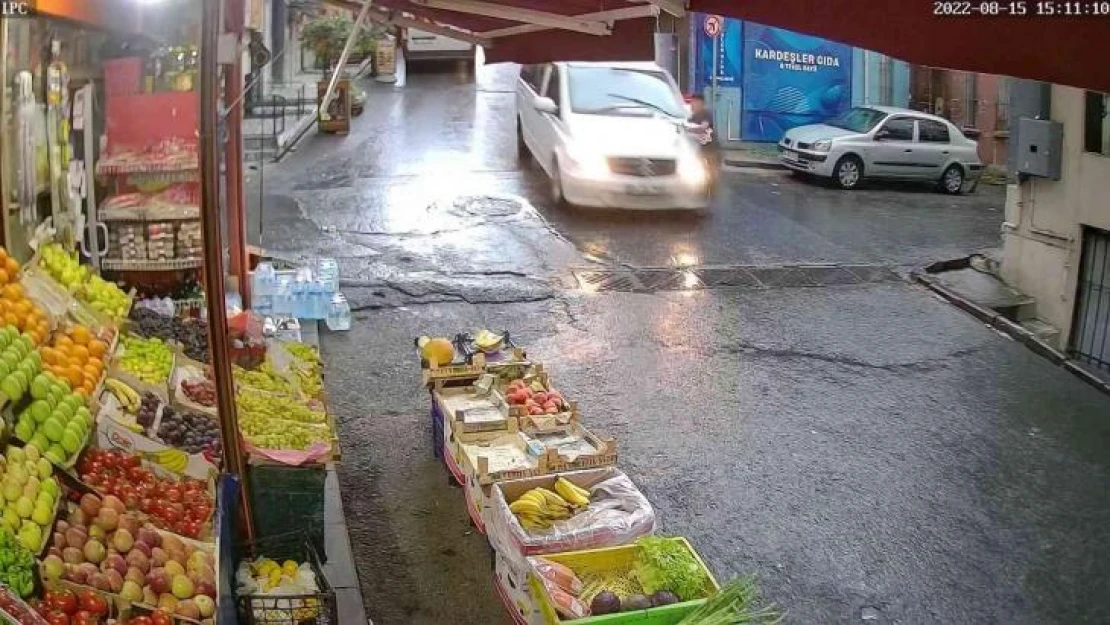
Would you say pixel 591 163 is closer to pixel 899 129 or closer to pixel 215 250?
pixel 899 129

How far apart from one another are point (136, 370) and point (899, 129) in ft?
53.5

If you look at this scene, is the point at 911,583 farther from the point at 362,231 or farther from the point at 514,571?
the point at 362,231

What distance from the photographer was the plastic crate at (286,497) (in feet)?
19.3

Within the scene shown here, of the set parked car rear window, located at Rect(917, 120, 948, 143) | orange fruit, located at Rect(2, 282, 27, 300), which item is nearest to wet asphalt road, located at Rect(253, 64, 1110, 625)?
orange fruit, located at Rect(2, 282, 27, 300)

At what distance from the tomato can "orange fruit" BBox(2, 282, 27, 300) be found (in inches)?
84.0

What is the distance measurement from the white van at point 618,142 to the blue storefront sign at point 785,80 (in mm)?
7315

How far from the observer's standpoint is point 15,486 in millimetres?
4512

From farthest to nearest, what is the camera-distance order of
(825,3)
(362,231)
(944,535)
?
(362,231) → (944,535) → (825,3)

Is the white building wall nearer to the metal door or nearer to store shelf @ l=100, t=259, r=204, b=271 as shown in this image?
the metal door

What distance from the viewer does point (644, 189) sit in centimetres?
1563

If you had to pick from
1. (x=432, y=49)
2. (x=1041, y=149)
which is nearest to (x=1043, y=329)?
(x=1041, y=149)

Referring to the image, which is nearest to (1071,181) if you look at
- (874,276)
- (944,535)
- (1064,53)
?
(874,276)

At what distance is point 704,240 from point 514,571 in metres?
9.85

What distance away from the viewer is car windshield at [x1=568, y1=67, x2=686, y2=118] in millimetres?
16469
